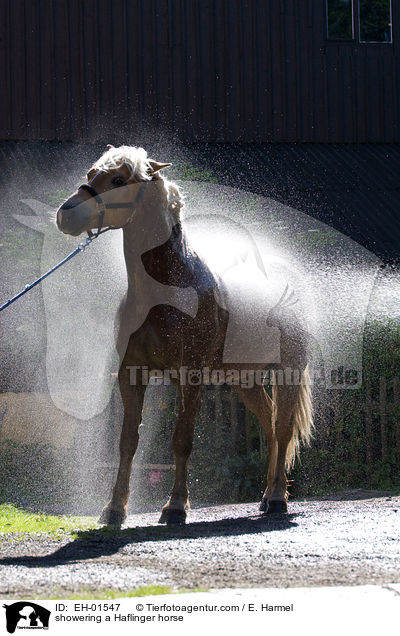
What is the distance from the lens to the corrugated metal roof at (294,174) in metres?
13.6

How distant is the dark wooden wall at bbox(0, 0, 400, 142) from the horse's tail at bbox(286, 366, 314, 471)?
8.81 metres

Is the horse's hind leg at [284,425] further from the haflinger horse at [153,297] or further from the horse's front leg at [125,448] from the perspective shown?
the horse's front leg at [125,448]

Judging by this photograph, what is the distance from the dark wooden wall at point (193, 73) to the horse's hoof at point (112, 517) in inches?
410

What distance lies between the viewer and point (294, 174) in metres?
14.9

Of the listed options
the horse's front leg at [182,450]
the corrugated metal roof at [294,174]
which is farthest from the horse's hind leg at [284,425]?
the corrugated metal roof at [294,174]

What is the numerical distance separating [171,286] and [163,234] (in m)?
0.36

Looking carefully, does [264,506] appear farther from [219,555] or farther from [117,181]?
[117,181]

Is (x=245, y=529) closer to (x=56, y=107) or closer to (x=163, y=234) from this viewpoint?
(x=163, y=234)

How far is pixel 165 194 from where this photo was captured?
Result: 19.4 ft

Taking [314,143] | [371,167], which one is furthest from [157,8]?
[371,167]

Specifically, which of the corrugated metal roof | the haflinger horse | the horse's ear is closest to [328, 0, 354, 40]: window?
the corrugated metal roof

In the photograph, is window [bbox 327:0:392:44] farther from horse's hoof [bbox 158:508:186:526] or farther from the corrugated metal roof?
horse's hoof [bbox 158:508:186:526]

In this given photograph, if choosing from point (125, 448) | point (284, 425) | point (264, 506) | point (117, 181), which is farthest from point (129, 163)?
point (264, 506)

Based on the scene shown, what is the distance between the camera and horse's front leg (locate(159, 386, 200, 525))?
238 inches
